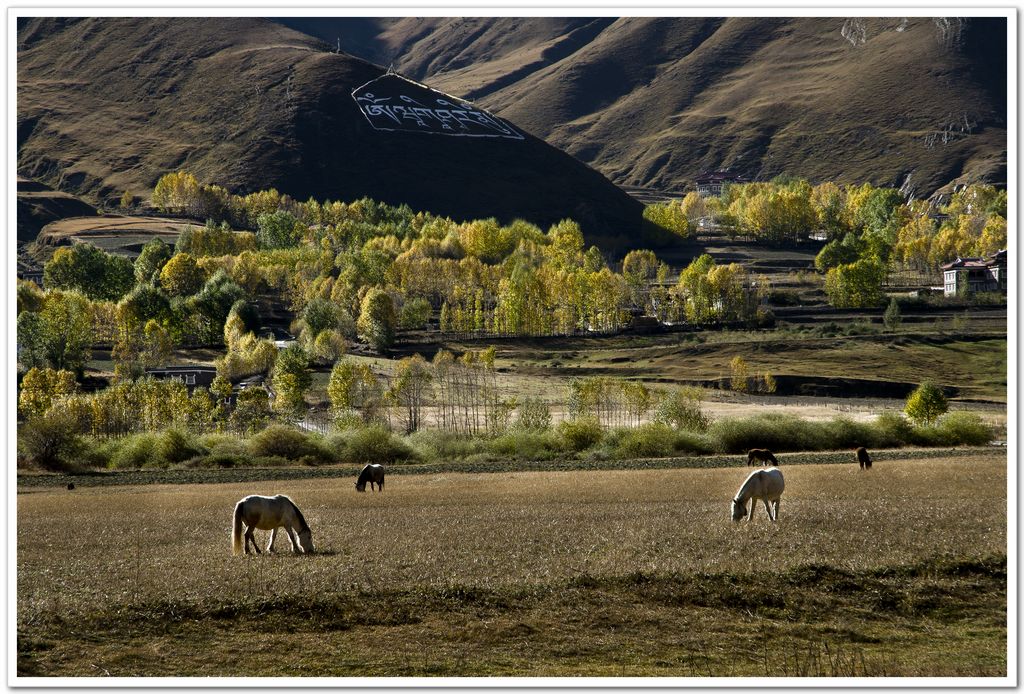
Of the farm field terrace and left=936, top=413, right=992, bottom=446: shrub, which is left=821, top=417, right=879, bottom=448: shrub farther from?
the farm field terrace

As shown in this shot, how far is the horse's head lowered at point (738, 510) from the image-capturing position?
34.1 meters

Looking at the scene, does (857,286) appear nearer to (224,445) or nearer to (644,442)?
(644,442)

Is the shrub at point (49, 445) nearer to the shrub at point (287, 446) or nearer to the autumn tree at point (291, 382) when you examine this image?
the shrub at point (287, 446)

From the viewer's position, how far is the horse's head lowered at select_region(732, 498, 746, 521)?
3409 cm

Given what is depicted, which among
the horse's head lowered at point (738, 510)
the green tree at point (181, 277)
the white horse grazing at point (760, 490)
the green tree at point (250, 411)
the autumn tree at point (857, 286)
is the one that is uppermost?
the green tree at point (181, 277)

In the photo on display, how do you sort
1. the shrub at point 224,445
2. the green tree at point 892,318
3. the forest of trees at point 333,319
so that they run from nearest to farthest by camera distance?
the shrub at point 224,445 < the forest of trees at point 333,319 < the green tree at point 892,318

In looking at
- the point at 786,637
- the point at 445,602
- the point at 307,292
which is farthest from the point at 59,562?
the point at 307,292

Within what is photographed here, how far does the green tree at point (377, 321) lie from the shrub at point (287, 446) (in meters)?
61.6

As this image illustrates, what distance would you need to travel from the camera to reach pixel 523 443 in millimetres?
82562

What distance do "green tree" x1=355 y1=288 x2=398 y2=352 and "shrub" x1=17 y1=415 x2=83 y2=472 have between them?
231 ft

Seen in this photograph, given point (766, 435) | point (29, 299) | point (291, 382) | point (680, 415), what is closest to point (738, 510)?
point (766, 435)

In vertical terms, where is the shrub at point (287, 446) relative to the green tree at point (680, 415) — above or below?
below

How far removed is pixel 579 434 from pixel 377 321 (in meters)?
70.6

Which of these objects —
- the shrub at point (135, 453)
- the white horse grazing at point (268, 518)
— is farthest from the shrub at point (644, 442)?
the white horse grazing at point (268, 518)
